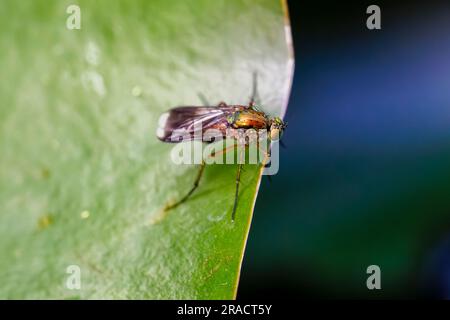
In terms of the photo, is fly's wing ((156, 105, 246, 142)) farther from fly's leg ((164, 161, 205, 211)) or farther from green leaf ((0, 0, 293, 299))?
fly's leg ((164, 161, 205, 211))

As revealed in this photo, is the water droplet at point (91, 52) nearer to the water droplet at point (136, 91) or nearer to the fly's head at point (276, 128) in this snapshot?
the water droplet at point (136, 91)

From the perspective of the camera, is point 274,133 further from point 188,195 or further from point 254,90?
point 188,195

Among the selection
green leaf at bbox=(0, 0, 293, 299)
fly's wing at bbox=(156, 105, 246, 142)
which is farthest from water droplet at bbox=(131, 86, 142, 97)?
fly's wing at bbox=(156, 105, 246, 142)

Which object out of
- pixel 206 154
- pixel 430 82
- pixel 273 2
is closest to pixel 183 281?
pixel 206 154

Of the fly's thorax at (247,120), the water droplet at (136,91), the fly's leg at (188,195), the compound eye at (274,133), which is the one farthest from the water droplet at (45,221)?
the compound eye at (274,133)

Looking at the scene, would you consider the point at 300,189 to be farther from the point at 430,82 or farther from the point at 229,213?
the point at 430,82
